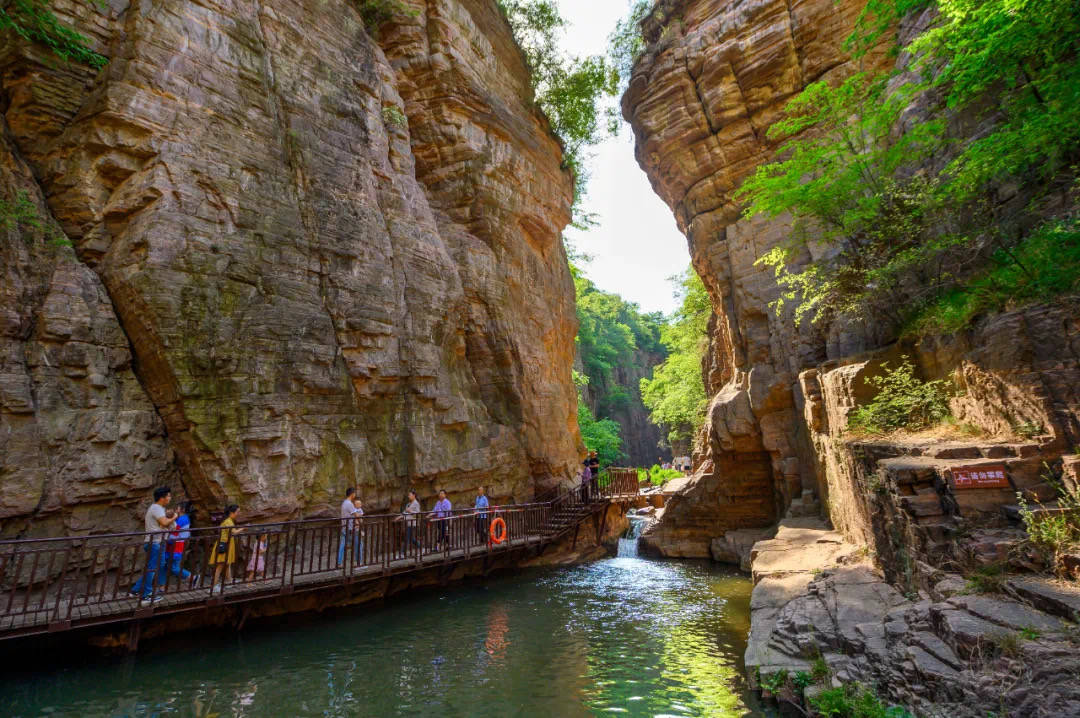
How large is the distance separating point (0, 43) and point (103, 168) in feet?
9.06

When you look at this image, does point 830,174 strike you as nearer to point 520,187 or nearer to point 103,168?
point 520,187

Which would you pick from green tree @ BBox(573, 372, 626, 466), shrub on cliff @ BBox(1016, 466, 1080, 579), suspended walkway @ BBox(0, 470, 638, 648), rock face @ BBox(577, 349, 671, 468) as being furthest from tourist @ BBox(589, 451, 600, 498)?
rock face @ BBox(577, 349, 671, 468)

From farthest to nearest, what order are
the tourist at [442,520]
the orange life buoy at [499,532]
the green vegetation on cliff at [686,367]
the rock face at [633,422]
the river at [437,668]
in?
1. the rock face at [633,422]
2. the green vegetation on cliff at [686,367]
3. the orange life buoy at [499,532]
4. the tourist at [442,520]
5. the river at [437,668]

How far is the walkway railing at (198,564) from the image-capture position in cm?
654

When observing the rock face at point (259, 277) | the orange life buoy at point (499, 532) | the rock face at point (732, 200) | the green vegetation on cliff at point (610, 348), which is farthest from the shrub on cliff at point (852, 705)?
the green vegetation on cliff at point (610, 348)

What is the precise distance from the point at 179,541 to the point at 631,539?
1601 centimetres

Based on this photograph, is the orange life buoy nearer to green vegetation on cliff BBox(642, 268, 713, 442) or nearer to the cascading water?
the cascading water

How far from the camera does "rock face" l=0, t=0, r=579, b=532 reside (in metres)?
8.73

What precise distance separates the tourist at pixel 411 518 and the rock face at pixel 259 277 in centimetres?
64

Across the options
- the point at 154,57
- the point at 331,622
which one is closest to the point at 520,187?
the point at 154,57

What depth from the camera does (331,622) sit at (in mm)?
9148

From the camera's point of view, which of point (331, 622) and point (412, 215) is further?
point (412, 215)

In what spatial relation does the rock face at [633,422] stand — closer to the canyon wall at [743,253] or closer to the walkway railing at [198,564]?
the canyon wall at [743,253]

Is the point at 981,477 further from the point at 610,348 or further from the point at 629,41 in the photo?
the point at 610,348
